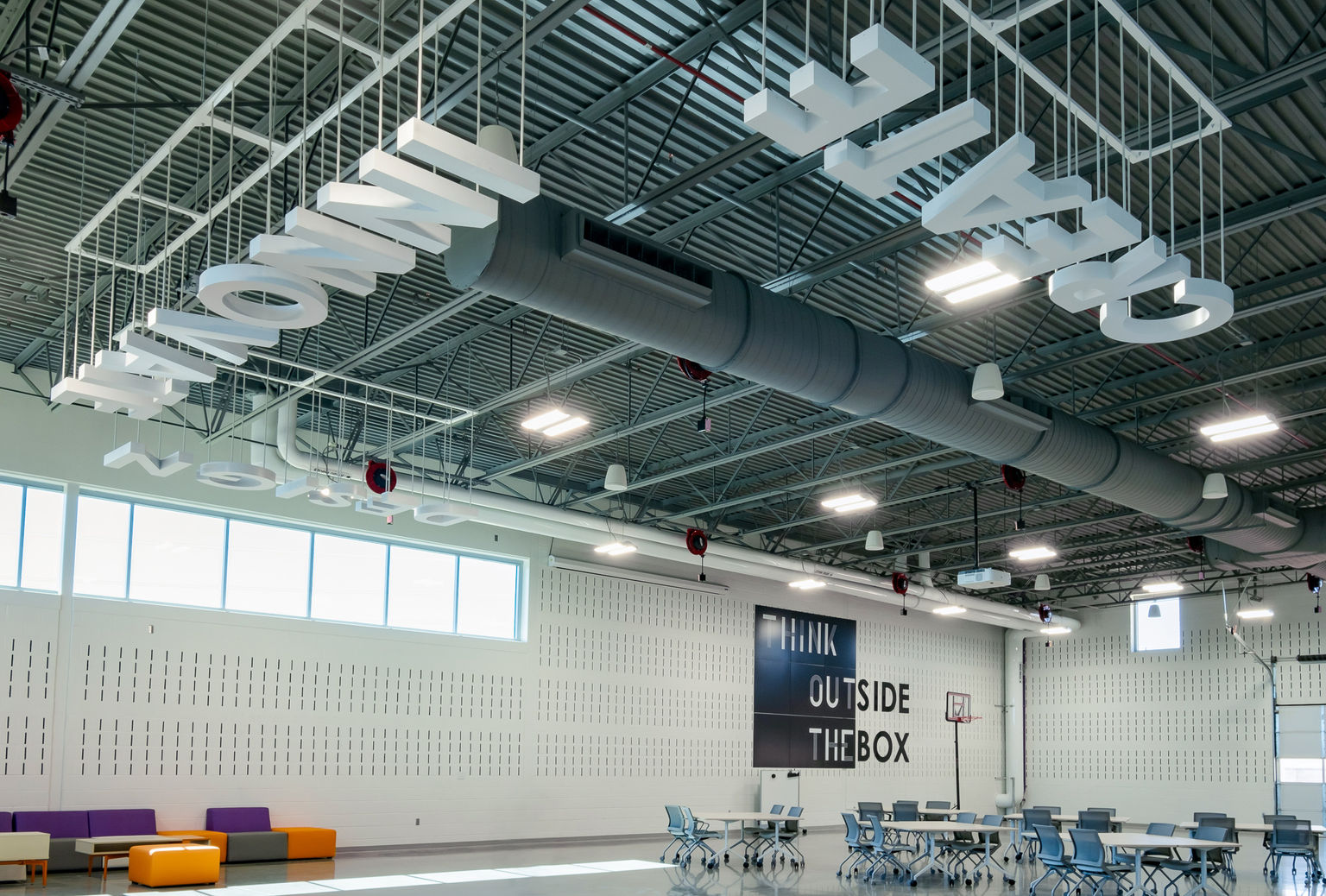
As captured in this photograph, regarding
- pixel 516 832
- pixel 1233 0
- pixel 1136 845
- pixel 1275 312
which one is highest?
pixel 1233 0

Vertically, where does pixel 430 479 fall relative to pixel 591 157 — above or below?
below

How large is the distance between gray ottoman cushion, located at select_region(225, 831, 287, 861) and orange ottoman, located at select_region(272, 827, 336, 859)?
0.14 metres

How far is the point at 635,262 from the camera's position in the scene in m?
9.77

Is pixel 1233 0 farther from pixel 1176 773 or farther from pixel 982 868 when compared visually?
pixel 1176 773

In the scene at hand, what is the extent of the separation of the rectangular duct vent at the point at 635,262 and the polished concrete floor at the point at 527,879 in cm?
807

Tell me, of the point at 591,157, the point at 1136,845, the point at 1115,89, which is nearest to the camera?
the point at 1115,89

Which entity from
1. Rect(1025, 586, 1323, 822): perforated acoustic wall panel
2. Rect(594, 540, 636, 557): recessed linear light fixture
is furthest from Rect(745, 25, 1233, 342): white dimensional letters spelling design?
Rect(1025, 586, 1323, 822): perforated acoustic wall panel

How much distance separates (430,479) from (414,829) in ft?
20.9

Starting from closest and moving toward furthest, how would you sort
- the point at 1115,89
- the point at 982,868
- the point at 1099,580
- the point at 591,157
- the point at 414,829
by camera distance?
1. the point at 1115,89
2. the point at 591,157
3. the point at 982,868
4. the point at 414,829
5. the point at 1099,580

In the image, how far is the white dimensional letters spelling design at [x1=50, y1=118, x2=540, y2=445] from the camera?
20.2 ft

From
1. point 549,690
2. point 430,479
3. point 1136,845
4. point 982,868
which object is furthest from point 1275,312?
point 549,690

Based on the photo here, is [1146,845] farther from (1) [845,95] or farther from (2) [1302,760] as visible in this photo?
(2) [1302,760]

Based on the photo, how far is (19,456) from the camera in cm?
1686

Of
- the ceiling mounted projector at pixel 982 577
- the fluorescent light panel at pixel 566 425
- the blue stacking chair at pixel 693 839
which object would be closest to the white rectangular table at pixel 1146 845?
the ceiling mounted projector at pixel 982 577
